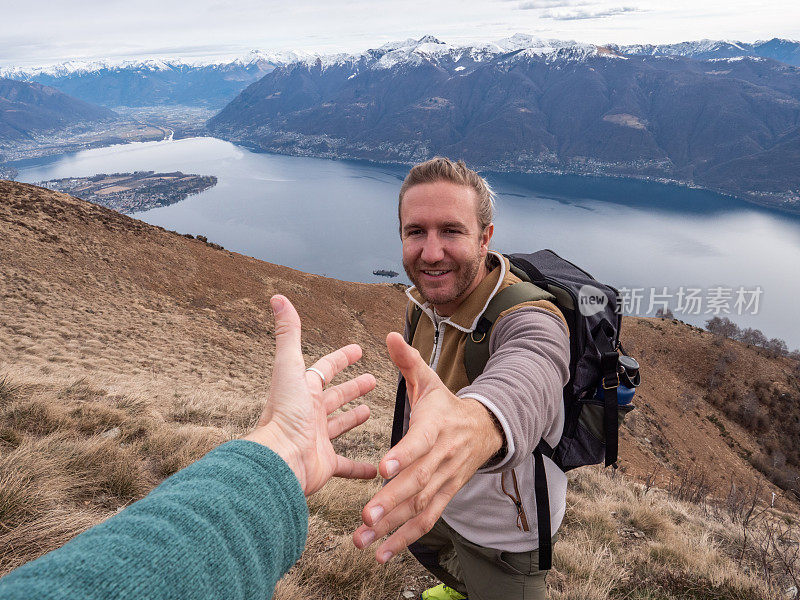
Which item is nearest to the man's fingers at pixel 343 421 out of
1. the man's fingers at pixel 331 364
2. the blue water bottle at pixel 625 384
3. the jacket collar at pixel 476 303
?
the man's fingers at pixel 331 364

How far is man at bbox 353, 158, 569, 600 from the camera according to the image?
101 centimetres

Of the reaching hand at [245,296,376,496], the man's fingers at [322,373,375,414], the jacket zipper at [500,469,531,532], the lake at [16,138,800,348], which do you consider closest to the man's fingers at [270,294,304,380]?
the reaching hand at [245,296,376,496]

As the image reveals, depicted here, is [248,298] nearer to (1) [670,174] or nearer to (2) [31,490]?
(2) [31,490]

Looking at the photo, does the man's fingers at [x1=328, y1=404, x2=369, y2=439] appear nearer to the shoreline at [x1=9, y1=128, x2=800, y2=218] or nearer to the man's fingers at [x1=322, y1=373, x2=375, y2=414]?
the man's fingers at [x1=322, y1=373, x2=375, y2=414]

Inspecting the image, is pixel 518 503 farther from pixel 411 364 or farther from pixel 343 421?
pixel 411 364

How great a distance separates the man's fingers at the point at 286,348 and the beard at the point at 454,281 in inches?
27.5

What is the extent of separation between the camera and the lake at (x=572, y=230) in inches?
2096

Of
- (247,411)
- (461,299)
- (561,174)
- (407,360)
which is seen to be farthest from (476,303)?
(561,174)

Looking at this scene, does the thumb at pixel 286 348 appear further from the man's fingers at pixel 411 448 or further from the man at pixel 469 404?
the man's fingers at pixel 411 448

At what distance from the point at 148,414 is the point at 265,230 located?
7389cm

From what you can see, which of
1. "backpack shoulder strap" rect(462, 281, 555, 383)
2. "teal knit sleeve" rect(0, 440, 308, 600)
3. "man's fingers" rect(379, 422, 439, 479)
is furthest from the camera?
"backpack shoulder strap" rect(462, 281, 555, 383)

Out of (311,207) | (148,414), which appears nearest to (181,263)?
(148,414)

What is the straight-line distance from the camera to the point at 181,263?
17938mm

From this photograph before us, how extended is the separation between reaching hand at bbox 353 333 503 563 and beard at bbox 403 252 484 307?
2.50 ft
